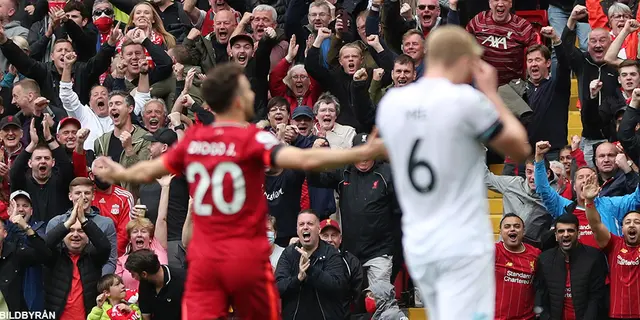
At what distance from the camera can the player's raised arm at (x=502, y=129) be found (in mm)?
7949

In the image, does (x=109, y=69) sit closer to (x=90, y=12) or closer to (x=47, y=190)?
(x=90, y=12)

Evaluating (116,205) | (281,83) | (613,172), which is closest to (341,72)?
(281,83)

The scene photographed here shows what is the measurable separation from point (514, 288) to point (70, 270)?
4636 mm

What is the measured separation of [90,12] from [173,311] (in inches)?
330

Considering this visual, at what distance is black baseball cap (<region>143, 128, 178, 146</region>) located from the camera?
1591 centimetres

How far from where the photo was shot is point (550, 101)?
1664cm

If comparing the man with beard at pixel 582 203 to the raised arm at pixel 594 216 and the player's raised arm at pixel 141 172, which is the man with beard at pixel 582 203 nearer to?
the raised arm at pixel 594 216

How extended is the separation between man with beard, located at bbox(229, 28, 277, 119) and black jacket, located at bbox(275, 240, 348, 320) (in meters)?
3.47

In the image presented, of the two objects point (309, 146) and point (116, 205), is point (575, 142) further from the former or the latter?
point (116, 205)

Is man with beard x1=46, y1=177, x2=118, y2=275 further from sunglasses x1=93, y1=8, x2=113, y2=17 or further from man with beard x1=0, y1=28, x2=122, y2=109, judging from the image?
sunglasses x1=93, y1=8, x2=113, y2=17

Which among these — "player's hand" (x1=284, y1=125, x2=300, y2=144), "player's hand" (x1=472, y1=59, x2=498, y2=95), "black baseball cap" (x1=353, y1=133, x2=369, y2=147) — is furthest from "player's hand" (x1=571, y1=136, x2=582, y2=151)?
"player's hand" (x1=472, y1=59, x2=498, y2=95)

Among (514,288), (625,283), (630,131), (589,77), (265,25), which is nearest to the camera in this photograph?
(625,283)

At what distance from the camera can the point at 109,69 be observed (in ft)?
65.0

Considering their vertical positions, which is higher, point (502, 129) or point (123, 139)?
point (502, 129)
